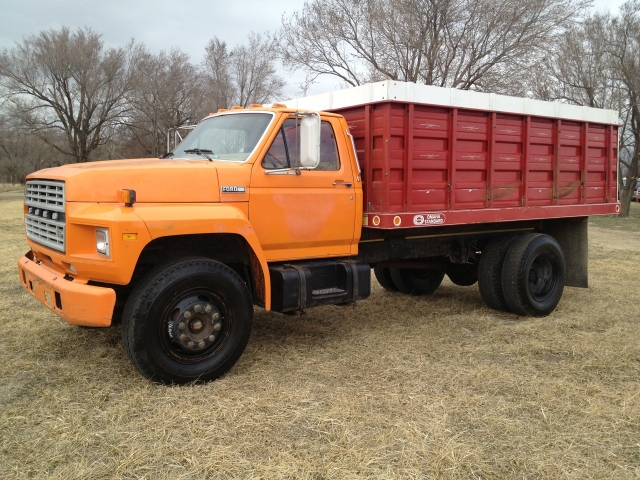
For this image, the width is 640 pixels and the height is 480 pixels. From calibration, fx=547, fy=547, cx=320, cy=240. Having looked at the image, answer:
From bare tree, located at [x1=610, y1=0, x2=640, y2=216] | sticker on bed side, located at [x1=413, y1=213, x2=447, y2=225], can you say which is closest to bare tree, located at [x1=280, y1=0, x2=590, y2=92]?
bare tree, located at [x1=610, y1=0, x2=640, y2=216]

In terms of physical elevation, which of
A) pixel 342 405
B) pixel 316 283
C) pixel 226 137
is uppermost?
pixel 226 137

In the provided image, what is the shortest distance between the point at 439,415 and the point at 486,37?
18.2 metres

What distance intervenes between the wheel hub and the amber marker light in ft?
2.86

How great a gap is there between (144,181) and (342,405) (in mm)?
2263

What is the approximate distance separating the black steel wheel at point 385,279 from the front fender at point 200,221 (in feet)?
12.2

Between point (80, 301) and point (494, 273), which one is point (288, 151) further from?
point (494, 273)

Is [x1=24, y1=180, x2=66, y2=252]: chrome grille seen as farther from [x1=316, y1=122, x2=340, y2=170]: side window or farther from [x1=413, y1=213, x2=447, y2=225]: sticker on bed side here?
[x1=413, y1=213, x2=447, y2=225]: sticker on bed side

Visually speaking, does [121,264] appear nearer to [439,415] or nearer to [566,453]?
[439,415]

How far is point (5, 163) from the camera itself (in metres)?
45.1

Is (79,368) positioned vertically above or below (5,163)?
below

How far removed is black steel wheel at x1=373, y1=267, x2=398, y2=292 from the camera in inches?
322

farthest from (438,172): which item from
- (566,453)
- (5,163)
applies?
(5,163)

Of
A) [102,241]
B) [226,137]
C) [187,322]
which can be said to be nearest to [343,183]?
[226,137]

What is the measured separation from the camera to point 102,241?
3996 mm
